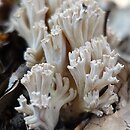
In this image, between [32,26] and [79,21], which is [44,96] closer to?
[79,21]

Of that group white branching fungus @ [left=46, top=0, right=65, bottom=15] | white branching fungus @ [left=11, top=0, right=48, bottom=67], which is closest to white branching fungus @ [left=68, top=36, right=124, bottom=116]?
white branching fungus @ [left=11, top=0, right=48, bottom=67]

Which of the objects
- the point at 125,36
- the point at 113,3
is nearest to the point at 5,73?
the point at 125,36

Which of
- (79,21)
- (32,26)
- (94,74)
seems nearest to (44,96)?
(94,74)

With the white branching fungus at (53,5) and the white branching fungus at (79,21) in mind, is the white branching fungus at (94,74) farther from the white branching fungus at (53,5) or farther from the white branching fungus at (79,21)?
the white branching fungus at (53,5)

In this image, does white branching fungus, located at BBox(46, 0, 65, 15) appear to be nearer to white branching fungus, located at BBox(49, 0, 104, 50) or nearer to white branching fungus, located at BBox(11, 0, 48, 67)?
white branching fungus, located at BBox(11, 0, 48, 67)

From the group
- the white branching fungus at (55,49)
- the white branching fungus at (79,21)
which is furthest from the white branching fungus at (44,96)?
the white branching fungus at (79,21)

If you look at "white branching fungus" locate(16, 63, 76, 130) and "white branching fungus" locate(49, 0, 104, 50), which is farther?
"white branching fungus" locate(49, 0, 104, 50)
